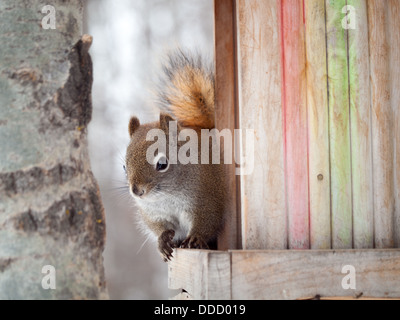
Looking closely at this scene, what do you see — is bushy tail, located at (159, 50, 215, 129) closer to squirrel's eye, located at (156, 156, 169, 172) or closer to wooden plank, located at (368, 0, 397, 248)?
squirrel's eye, located at (156, 156, 169, 172)

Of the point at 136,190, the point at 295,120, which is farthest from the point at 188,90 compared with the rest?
the point at 295,120

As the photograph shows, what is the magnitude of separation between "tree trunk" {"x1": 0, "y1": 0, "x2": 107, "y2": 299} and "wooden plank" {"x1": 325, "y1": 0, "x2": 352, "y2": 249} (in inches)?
31.3

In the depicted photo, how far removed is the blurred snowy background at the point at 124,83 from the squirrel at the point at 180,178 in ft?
5.35

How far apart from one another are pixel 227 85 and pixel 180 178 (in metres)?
0.38

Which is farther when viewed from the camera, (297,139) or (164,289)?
(164,289)

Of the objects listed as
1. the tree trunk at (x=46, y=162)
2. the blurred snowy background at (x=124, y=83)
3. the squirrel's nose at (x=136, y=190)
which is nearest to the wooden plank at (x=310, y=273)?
the tree trunk at (x=46, y=162)

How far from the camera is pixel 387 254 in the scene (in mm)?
1655

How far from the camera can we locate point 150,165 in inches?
81.2

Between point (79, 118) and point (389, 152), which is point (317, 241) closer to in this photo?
point (389, 152)

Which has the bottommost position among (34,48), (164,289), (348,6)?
(164,289)

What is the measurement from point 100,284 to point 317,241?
745 millimetres

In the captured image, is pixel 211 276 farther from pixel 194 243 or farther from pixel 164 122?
pixel 164 122

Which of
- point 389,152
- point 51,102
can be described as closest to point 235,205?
point 389,152

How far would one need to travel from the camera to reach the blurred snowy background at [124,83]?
4.18 m
